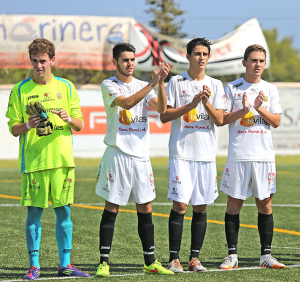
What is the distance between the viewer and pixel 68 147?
15.7 ft

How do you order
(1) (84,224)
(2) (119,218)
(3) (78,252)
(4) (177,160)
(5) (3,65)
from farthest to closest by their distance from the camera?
(5) (3,65), (2) (119,218), (1) (84,224), (3) (78,252), (4) (177,160)

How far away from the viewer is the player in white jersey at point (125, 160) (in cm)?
479

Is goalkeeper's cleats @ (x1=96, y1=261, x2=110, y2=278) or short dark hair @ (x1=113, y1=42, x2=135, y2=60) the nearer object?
goalkeeper's cleats @ (x1=96, y1=261, x2=110, y2=278)

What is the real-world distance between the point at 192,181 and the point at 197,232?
0.50 m

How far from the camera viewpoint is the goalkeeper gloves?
449 cm

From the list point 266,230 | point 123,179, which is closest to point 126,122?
point 123,179

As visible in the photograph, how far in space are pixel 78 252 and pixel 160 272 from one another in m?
1.27

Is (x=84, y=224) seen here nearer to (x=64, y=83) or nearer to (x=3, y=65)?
(x=64, y=83)

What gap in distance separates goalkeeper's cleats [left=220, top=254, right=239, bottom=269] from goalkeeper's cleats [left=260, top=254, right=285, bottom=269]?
251mm

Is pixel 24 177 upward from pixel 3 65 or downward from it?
downward

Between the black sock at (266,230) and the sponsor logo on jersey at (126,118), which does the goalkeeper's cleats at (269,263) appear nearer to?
the black sock at (266,230)

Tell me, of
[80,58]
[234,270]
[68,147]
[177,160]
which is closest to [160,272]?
[234,270]

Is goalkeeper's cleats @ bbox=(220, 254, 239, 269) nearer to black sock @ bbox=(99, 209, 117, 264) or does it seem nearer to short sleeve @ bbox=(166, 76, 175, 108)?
black sock @ bbox=(99, 209, 117, 264)

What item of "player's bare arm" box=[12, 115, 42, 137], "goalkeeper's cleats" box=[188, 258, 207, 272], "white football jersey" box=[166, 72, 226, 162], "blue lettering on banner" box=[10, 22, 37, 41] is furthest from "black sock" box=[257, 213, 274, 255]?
"blue lettering on banner" box=[10, 22, 37, 41]
